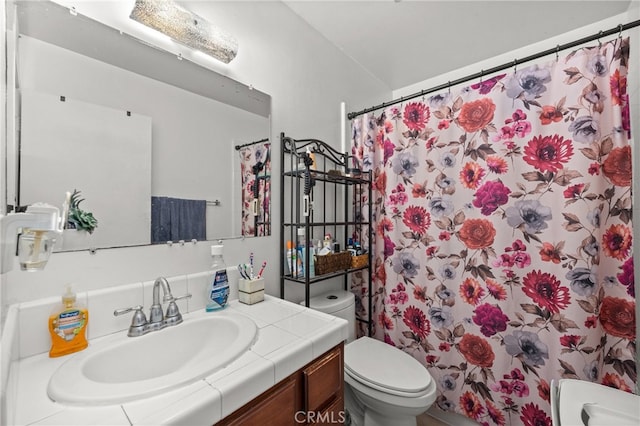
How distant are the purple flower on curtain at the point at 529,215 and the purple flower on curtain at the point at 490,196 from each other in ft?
0.18

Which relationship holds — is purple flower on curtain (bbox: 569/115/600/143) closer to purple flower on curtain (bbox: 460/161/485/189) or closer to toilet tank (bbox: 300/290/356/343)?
purple flower on curtain (bbox: 460/161/485/189)

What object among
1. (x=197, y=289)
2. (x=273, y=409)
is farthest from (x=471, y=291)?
(x=197, y=289)

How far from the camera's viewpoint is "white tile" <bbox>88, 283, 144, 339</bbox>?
2.62ft

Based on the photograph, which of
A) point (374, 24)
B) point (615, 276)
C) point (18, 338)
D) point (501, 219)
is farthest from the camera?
point (374, 24)

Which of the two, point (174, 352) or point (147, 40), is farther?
point (147, 40)

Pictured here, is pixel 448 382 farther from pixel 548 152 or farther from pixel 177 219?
pixel 177 219

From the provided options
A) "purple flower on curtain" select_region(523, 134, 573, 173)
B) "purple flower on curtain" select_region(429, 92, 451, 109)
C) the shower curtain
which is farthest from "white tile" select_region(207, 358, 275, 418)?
"purple flower on curtain" select_region(429, 92, 451, 109)

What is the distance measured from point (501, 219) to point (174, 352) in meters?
1.47

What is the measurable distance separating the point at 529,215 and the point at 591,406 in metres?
0.76

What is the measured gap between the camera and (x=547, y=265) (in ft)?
3.93

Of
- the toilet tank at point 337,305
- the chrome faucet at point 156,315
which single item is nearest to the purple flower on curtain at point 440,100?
the toilet tank at point 337,305

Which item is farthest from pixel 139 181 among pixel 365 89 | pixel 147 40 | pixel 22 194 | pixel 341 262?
pixel 365 89

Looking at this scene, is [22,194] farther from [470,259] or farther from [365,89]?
[365,89]

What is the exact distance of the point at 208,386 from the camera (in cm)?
57
